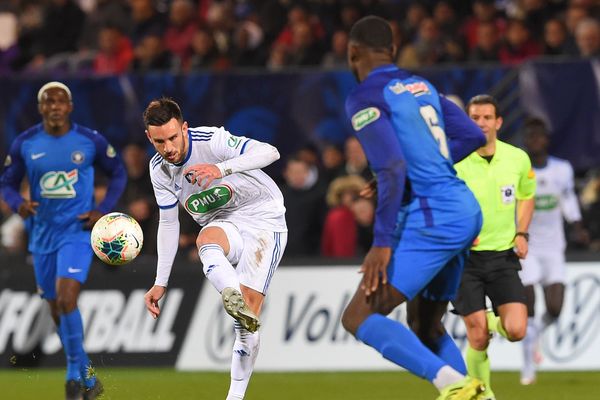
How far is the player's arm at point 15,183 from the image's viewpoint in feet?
40.3

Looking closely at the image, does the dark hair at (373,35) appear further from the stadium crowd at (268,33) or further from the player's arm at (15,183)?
the stadium crowd at (268,33)

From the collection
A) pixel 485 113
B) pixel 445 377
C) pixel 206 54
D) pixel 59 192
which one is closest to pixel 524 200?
pixel 485 113

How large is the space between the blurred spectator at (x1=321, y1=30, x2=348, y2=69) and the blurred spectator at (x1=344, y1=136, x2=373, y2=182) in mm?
1400

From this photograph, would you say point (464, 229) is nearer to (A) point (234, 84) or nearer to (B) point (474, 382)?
(B) point (474, 382)

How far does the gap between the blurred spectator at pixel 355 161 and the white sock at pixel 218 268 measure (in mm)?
7337

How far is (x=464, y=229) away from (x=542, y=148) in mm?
6853

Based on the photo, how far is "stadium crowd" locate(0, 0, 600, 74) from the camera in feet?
56.3

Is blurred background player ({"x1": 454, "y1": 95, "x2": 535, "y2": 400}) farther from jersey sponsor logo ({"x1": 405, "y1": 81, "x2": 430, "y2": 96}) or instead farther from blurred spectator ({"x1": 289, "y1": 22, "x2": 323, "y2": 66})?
blurred spectator ({"x1": 289, "y1": 22, "x2": 323, "y2": 66})

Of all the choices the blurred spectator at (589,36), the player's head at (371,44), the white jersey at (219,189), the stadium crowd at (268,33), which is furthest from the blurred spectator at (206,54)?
the player's head at (371,44)

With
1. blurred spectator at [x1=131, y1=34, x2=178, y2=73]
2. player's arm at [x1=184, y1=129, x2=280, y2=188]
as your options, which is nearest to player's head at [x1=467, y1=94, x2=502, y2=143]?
player's arm at [x1=184, y1=129, x2=280, y2=188]

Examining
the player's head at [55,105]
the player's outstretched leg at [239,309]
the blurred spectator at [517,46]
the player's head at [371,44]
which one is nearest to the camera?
the player's head at [371,44]

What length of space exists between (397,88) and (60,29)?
13812 millimetres

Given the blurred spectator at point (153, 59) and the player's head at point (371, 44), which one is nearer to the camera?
the player's head at point (371, 44)

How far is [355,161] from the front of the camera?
1658 centimetres
